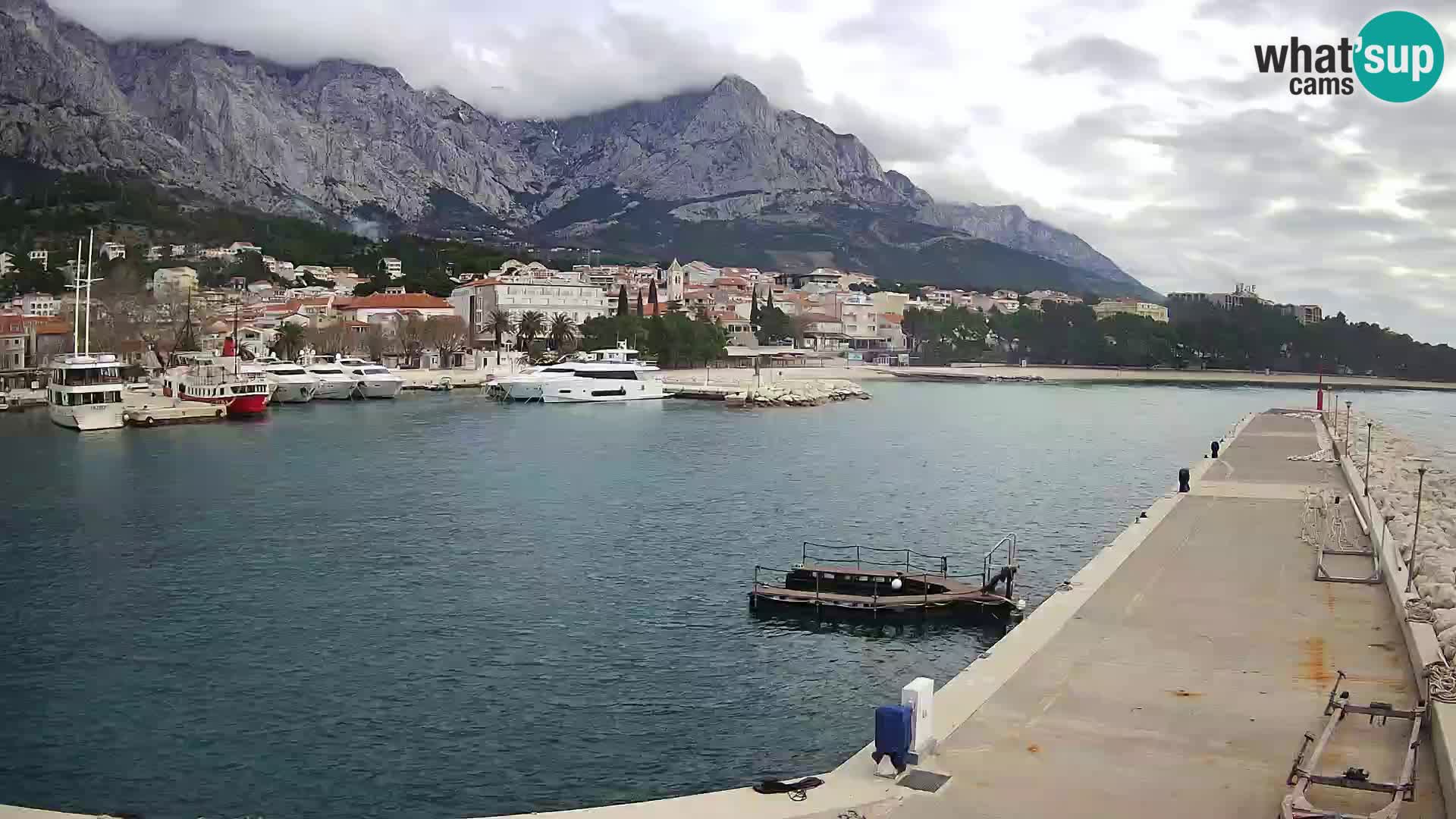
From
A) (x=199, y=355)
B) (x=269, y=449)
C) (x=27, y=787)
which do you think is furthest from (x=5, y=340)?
(x=27, y=787)

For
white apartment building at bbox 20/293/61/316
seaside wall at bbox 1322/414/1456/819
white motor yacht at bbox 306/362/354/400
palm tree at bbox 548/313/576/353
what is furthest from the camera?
palm tree at bbox 548/313/576/353

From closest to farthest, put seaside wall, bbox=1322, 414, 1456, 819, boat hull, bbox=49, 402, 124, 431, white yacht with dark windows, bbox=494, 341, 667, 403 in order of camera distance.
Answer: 1. seaside wall, bbox=1322, 414, 1456, 819
2. boat hull, bbox=49, 402, 124, 431
3. white yacht with dark windows, bbox=494, 341, 667, 403

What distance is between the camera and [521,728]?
12141 mm

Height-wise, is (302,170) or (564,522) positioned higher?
(302,170)

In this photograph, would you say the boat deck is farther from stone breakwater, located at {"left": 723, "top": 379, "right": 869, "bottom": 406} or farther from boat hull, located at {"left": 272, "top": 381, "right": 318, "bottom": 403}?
boat hull, located at {"left": 272, "top": 381, "right": 318, "bottom": 403}

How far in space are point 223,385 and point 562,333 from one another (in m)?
43.2

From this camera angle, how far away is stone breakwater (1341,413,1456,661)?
12.8 metres

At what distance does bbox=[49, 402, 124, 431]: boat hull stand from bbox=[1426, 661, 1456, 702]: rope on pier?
4705 centimetres

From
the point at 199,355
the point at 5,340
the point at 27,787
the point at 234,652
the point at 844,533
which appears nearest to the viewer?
the point at 27,787

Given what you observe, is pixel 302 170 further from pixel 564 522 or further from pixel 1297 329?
pixel 564 522

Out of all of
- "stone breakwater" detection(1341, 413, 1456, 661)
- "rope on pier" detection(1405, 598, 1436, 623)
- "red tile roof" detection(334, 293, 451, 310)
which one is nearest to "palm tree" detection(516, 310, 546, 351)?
"red tile roof" detection(334, 293, 451, 310)

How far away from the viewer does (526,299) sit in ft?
341

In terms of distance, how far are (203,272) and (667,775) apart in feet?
377

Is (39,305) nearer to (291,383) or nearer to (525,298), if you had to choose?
(525,298)
